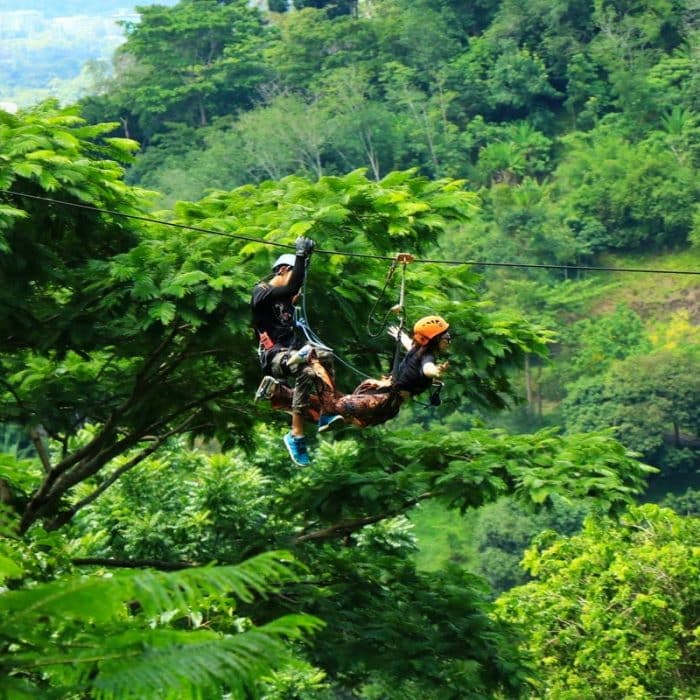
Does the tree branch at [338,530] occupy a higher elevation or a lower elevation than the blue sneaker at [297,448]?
lower

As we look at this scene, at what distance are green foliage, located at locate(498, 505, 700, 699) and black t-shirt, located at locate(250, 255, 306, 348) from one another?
1166cm

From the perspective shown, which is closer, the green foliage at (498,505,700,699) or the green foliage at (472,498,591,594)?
the green foliage at (498,505,700,699)

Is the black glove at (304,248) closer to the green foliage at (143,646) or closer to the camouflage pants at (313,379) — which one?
the camouflage pants at (313,379)

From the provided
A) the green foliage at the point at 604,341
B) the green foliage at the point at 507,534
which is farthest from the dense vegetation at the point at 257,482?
the green foliage at the point at 604,341

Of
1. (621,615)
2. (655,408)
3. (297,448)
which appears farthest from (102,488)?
(655,408)

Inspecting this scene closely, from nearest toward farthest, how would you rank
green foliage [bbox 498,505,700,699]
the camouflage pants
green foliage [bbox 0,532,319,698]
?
green foliage [bbox 0,532,319,698] → the camouflage pants → green foliage [bbox 498,505,700,699]

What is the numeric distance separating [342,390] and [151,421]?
2.28 metres

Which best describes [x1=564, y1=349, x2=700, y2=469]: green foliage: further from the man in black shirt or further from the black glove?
the black glove

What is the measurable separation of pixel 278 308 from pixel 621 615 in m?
12.5

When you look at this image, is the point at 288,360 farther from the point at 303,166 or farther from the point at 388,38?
the point at 388,38

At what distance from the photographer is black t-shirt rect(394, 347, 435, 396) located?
8.30m

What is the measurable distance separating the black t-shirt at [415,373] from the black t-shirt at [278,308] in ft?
2.39

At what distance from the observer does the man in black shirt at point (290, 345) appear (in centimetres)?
850

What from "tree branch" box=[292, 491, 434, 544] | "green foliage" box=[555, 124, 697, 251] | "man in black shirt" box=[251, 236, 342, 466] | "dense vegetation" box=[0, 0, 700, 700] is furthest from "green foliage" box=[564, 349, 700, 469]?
"man in black shirt" box=[251, 236, 342, 466]
